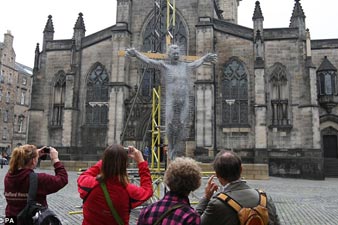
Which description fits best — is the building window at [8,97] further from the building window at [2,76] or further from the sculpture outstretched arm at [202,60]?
the sculpture outstretched arm at [202,60]

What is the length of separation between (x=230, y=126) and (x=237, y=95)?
2.29m

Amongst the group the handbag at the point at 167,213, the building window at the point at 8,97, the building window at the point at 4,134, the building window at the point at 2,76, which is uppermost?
the building window at the point at 2,76

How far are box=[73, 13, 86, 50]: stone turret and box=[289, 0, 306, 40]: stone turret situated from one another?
15.9 m

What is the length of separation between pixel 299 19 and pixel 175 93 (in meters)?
20.2

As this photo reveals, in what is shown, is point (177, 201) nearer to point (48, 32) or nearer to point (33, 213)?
point (33, 213)

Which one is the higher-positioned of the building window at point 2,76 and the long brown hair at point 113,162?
the building window at point 2,76

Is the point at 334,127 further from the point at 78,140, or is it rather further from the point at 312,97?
the point at 78,140

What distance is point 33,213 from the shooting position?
317 cm

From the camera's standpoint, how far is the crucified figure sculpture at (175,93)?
7.65 meters

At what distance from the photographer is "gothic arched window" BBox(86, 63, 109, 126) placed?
2616 cm

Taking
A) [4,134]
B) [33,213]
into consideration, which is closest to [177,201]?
[33,213]

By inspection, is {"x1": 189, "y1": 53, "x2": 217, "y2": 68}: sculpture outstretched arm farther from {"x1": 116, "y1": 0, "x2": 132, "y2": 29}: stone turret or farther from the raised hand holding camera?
{"x1": 116, "y1": 0, "x2": 132, "y2": 29}: stone turret

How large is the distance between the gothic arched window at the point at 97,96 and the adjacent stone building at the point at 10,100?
83.5ft

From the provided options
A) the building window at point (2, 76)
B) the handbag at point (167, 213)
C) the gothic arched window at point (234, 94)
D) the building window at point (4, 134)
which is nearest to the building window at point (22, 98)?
the building window at point (2, 76)
